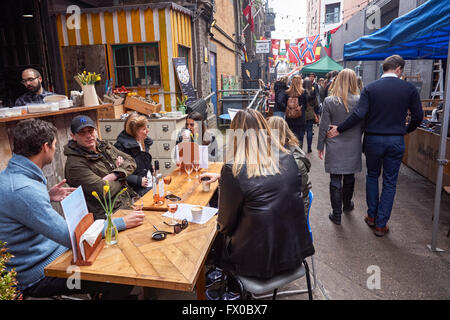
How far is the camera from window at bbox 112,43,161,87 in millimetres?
7293

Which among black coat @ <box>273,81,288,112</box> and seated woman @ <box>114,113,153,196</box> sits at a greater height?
black coat @ <box>273,81,288,112</box>

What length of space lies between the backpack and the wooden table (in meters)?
4.46

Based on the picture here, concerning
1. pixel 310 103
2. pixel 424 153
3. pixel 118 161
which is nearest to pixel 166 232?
pixel 118 161

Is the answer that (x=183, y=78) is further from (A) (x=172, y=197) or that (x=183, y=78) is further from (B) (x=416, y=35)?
(A) (x=172, y=197)

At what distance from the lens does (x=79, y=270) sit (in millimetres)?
1793

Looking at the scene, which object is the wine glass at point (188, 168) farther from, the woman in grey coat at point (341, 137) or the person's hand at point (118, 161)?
the woman in grey coat at point (341, 137)

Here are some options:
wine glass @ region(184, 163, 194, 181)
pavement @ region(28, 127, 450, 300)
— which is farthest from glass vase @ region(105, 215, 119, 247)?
wine glass @ region(184, 163, 194, 181)

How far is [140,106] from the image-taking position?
6.43 m

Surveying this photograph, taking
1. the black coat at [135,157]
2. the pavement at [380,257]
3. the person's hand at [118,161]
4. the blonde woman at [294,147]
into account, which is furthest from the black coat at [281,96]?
the person's hand at [118,161]

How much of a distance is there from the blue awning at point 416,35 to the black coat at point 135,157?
12.9 feet

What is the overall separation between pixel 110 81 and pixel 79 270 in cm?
570

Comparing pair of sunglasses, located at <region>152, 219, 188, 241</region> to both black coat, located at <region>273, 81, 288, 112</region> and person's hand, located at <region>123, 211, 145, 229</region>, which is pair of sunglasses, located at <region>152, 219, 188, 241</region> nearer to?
person's hand, located at <region>123, 211, 145, 229</region>
